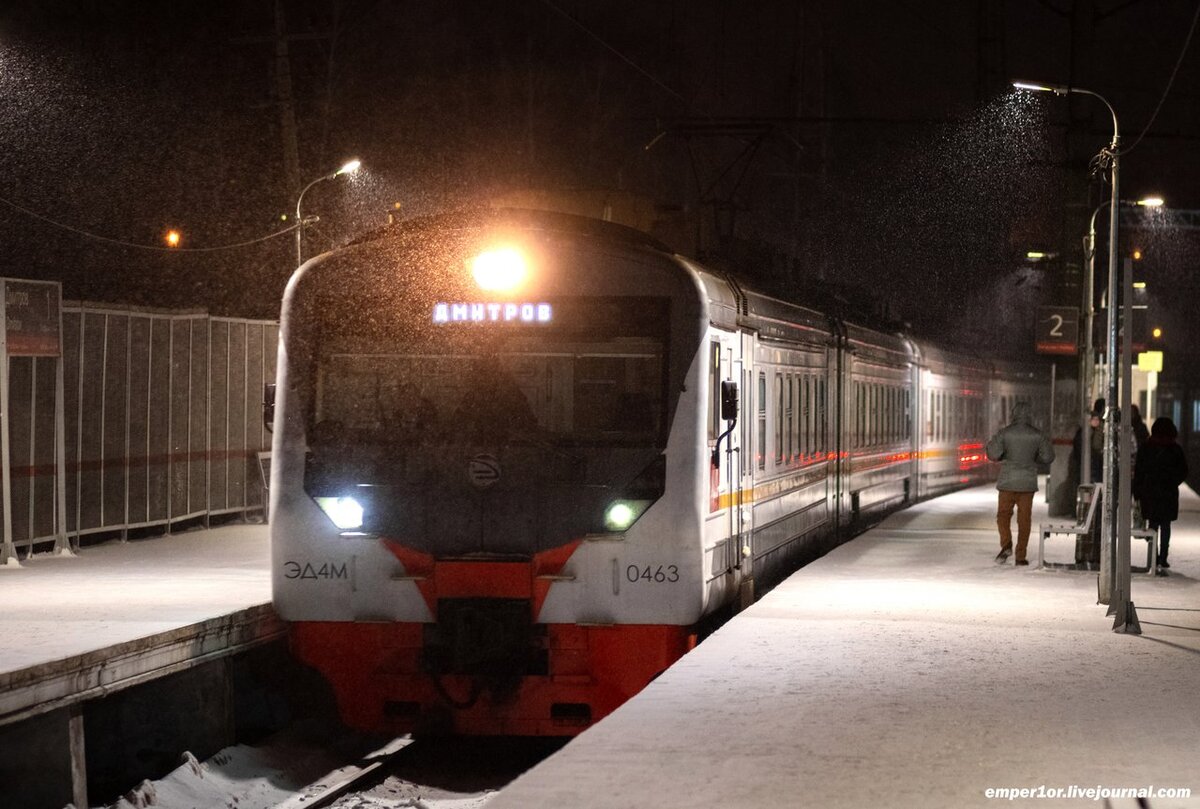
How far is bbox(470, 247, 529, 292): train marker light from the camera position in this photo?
35.6 feet

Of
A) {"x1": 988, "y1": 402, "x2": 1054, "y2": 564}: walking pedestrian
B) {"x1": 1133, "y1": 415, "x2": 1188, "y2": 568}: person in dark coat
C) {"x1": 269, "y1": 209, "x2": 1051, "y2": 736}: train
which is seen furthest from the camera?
{"x1": 988, "y1": 402, "x2": 1054, "y2": 564}: walking pedestrian

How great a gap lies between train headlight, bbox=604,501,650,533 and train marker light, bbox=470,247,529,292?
59.0 inches

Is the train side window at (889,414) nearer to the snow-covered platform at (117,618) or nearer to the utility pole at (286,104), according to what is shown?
the utility pole at (286,104)

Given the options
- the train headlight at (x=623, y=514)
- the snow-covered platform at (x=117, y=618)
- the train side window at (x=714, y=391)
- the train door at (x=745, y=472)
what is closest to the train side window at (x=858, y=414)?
the snow-covered platform at (x=117, y=618)

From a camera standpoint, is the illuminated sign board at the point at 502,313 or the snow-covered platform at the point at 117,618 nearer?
the snow-covered platform at the point at 117,618

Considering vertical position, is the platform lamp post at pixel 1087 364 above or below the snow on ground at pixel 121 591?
above

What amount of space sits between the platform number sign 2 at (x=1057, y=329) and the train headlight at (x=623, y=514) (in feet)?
51.3

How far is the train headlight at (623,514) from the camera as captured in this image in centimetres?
1049

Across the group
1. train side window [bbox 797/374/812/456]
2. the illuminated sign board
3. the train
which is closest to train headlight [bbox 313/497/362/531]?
the train

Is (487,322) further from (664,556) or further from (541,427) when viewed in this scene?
(664,556)

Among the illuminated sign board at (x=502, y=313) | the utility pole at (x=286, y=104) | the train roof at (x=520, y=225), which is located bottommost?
the illuminated sign board at (x=502, y=313)

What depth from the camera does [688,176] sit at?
40906 mm

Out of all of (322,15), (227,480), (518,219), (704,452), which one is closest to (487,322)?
(518,219)

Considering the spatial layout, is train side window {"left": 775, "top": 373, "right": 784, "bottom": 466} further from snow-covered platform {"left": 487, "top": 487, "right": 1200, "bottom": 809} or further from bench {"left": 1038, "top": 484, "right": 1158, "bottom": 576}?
bench {"left": 1038, "top": 484, "right": 1158, "bottom": 576}
